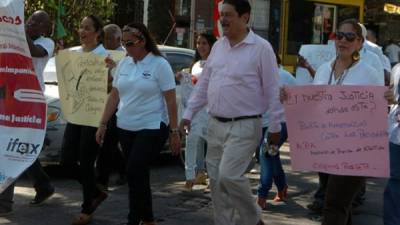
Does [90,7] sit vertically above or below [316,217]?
above

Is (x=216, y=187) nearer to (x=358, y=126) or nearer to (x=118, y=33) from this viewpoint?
(x=358, y=126)

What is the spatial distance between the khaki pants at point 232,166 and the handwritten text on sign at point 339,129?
→ 33cm

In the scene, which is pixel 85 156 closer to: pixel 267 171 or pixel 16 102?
pixel 16 102

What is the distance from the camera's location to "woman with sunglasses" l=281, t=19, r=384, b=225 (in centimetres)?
526

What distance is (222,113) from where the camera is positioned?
5.68 metres

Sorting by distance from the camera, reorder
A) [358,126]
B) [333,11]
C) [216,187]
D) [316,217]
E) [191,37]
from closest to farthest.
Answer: [358,126], [216,187], [316,217], [333,11], [191,37]

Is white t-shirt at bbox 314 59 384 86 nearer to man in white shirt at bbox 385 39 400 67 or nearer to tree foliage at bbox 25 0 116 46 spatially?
tree foliage at bbox 25 0 116 46

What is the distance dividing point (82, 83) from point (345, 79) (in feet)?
8.84

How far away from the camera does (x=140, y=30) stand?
618cm

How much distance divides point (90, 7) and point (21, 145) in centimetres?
972

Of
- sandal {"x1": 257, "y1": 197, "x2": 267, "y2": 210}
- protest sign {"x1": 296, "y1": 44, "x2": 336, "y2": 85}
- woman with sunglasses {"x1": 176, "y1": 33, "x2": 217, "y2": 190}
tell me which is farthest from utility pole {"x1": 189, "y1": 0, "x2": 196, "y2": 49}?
sandal {"x1": 257, "y1": 197, "x2": 267, "y2": 210}

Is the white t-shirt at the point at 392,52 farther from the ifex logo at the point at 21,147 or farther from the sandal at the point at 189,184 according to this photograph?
the ifex logo at the point at 21,147

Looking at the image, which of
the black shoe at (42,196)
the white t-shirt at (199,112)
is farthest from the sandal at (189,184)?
the black shoe at (42,196)

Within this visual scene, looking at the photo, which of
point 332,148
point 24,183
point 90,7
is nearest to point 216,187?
point 332,148
